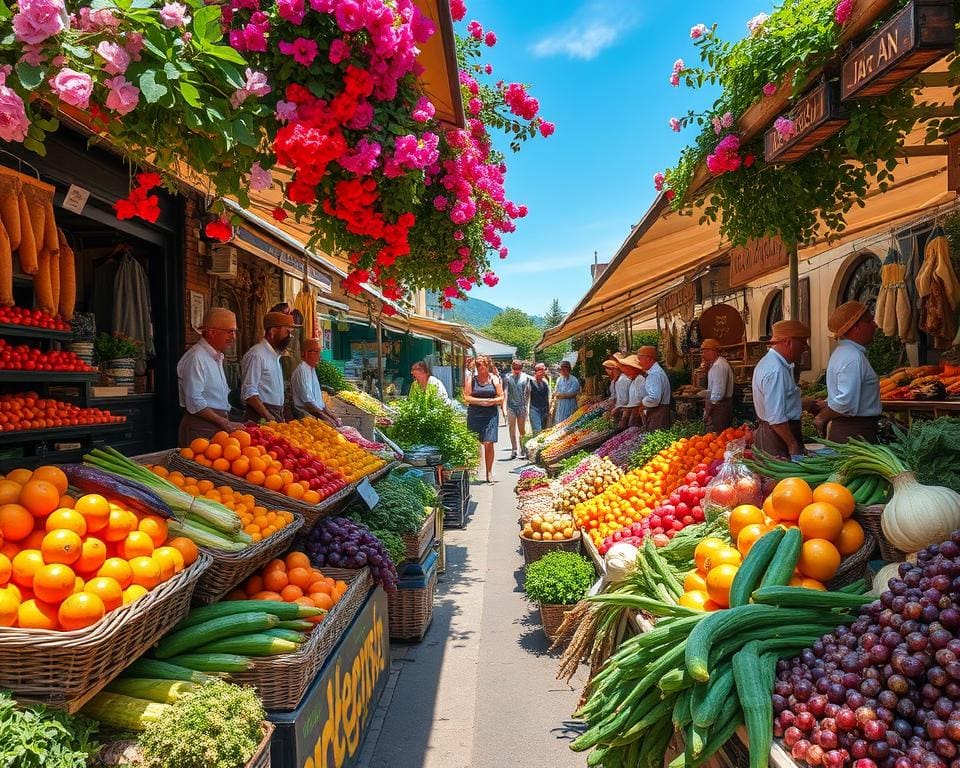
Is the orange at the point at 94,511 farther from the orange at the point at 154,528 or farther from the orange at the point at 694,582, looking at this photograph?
the orange at the point at 694,582

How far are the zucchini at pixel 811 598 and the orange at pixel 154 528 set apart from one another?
2221 mm

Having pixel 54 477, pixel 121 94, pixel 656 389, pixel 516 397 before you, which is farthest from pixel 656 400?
pixel 516 397

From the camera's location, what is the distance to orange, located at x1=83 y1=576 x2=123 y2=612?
6.55ft

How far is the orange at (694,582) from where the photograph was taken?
113 inches

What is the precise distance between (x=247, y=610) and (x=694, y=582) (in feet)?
6.47

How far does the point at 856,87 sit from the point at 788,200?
4.39 feet

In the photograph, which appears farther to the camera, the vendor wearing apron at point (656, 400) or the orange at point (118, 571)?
the vendor wearing apron at point (656, 400)

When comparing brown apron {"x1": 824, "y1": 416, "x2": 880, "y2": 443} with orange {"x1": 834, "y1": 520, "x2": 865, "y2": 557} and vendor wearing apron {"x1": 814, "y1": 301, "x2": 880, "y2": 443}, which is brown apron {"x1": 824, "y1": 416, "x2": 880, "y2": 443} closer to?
vendor wearing apron {"x1": 814, "y1": 301, "x2": 880, "y2": 443}

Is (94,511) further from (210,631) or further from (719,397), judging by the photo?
(719,397)

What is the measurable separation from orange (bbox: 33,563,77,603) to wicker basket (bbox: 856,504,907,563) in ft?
9.65

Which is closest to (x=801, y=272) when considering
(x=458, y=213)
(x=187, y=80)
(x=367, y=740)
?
(x=458, y=213)

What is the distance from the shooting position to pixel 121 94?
5.65ft

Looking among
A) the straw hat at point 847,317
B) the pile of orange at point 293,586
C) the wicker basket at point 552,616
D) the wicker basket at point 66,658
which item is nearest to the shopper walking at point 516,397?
the wicker basket at point 552,616

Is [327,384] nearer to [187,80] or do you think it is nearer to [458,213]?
[458,213]
